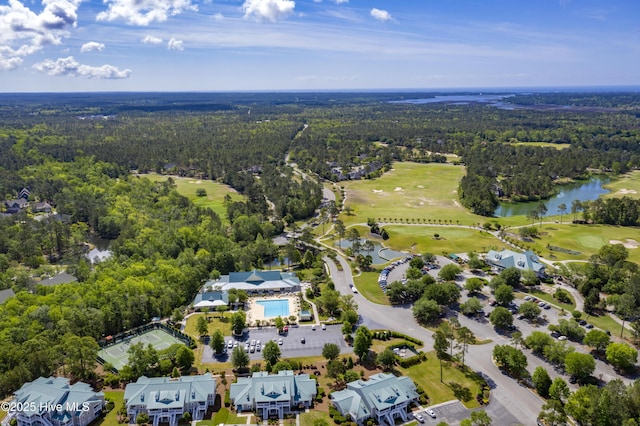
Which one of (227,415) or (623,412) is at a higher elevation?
(623,412)

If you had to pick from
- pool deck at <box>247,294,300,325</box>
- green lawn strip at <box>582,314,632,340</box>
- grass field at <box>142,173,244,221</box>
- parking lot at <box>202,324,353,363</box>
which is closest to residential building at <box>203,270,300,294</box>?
pool deck at <box>247,294,300,325</box>

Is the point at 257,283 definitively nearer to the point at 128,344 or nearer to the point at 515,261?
the point at 128,344

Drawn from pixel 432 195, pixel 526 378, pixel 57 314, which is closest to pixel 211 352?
pixel 57 314

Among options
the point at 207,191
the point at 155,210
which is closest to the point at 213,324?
the point at 155,210

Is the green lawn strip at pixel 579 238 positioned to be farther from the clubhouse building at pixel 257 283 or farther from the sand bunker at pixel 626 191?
the clubhouse building at pixel 257 283

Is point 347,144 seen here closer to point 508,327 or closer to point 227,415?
point 508,327
